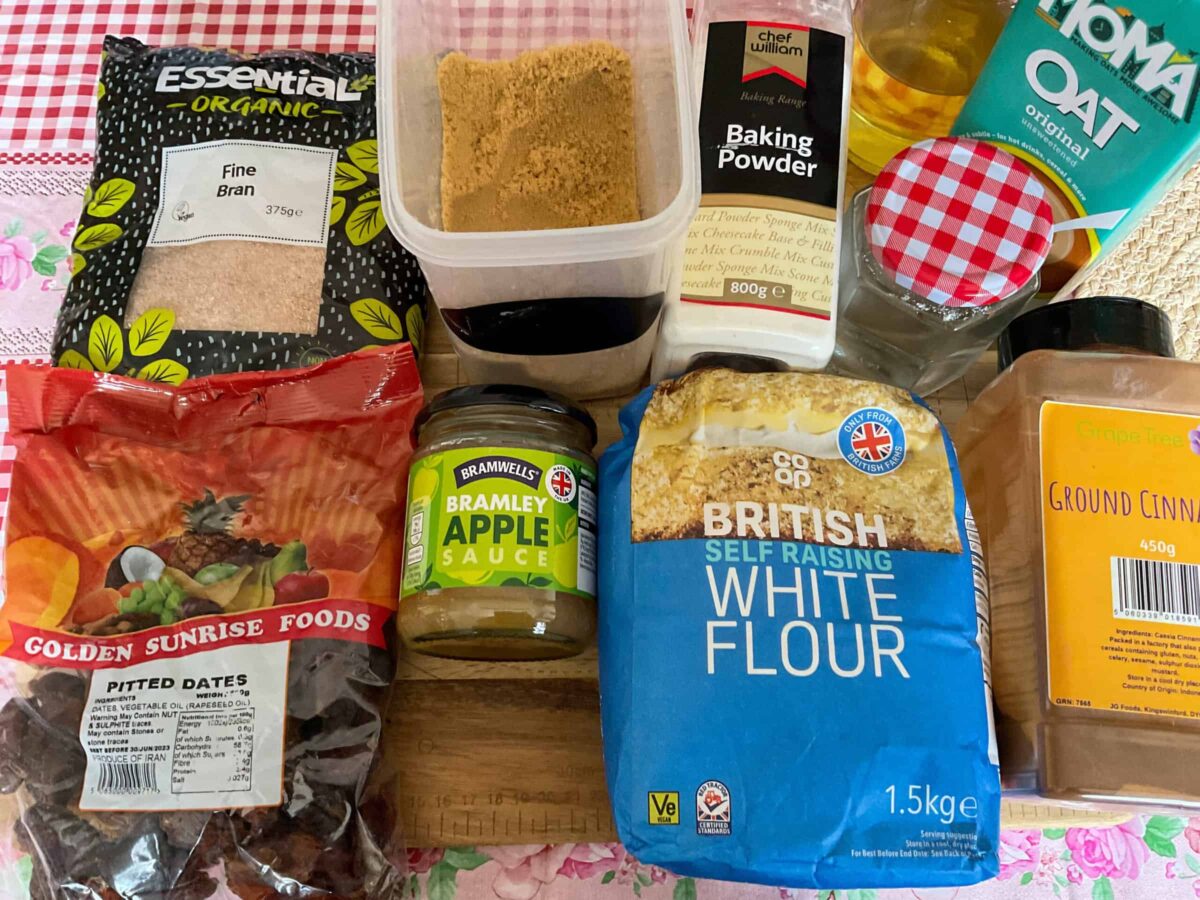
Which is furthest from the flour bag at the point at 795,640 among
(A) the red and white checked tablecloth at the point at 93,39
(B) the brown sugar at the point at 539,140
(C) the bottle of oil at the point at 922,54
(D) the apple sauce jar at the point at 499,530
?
(A) the red and white checked tablecloth at the point at 93,39

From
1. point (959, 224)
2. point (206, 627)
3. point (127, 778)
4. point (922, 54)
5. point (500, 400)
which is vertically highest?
point (922, 54)

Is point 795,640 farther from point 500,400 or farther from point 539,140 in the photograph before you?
point 539,140

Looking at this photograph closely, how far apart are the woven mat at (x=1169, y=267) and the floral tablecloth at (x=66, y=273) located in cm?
47

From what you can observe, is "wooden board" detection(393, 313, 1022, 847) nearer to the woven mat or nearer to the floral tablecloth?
the floral tablecloth

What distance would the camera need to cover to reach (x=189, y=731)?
613 millimetres

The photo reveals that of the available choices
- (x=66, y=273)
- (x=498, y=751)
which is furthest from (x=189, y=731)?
(x=66, y=273)

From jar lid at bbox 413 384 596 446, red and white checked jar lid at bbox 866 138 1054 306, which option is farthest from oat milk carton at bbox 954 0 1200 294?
jar lid at bbox 413 384 596 446

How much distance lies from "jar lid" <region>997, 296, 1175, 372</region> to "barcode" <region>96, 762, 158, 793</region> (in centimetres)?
72

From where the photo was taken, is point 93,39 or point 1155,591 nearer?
point 1155,591

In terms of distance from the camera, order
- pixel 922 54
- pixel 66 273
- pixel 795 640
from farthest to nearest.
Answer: pixel 66 273 < pixel 922 54 < pixel 795 640

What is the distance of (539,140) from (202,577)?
1.38ft

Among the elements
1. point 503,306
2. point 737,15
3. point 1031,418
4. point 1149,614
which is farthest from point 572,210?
point 1149,614

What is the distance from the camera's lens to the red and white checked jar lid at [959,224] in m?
A: 0.63

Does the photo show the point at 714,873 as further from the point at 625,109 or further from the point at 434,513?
the point at 625,109
